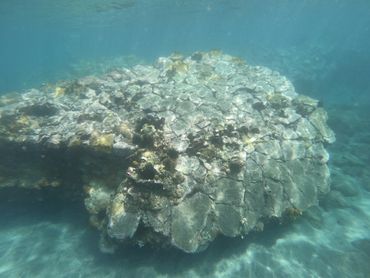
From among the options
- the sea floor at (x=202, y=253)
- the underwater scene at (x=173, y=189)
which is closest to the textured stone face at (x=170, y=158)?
the underwater scene at (x=173, y=189)

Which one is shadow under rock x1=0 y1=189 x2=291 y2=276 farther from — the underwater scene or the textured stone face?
the textured stone face

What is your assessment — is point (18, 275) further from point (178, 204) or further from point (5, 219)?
point (178, 204)

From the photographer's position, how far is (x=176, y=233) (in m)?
7.26

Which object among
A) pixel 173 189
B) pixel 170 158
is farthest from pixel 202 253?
pixel 170 158

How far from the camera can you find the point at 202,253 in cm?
818

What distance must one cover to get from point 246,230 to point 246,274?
1.08 m

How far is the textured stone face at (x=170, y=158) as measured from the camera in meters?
7.54

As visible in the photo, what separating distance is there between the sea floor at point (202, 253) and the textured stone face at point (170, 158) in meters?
0.77

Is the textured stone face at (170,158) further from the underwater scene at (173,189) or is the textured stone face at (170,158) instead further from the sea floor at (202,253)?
the sea floor at (202,253)

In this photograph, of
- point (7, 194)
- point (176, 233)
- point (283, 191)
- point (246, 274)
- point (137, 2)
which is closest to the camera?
point (176, 233)

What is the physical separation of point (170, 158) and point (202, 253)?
2697 mm

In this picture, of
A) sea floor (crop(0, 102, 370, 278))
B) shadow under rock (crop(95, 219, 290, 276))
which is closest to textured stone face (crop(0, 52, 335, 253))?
shadow under rock (crop(95, 219, 290, 276))

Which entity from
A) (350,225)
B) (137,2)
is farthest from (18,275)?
(137,2)

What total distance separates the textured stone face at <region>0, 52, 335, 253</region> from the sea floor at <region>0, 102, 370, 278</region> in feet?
2.53
